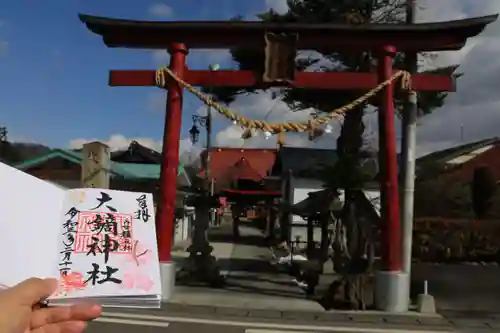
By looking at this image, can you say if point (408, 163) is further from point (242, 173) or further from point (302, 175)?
point (242, 173)

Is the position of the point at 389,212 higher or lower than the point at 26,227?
higher

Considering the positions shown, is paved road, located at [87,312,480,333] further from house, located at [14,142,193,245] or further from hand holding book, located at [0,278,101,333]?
house, located at [14,142,193,245]

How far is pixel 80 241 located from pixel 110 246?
0.12 metres

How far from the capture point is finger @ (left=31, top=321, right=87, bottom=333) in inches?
67.8

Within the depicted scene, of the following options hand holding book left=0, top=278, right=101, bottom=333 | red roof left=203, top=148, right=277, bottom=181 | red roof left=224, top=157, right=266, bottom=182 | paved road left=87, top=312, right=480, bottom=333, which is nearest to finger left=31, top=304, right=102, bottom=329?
hand holding book left=0, top=278, right=101, bottom=333

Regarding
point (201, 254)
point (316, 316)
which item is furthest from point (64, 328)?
point (201, 254)

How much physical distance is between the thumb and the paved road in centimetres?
653

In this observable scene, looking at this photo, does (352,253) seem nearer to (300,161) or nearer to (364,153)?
(364,153)

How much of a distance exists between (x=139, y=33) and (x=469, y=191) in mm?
16216

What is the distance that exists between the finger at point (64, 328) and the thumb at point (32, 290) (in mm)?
126

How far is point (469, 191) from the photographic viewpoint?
21266 millimetres

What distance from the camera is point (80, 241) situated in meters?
2.01

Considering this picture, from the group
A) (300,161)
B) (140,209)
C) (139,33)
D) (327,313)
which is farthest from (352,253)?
(300,161)

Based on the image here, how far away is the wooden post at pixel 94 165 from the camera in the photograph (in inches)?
276
